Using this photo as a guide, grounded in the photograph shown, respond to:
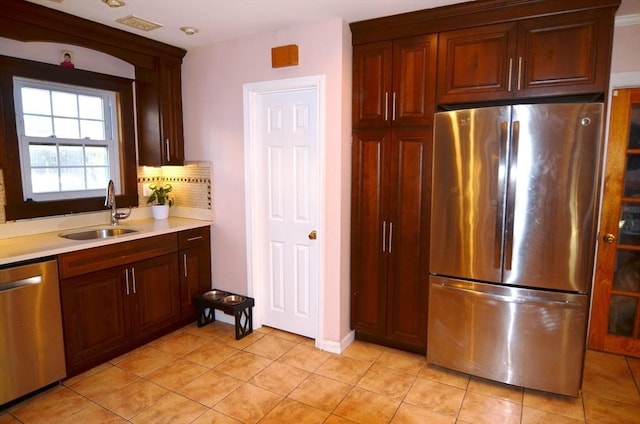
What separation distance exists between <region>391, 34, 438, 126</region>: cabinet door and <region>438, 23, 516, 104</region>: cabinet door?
0.07 m

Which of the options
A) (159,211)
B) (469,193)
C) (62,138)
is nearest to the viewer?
(469,193)

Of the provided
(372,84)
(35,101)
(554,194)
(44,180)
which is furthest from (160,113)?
(554,194)

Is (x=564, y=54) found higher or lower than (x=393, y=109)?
higher

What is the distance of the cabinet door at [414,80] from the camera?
8.89ft

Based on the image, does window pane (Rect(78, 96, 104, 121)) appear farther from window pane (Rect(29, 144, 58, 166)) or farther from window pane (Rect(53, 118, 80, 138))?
window pane (Rect(29, 144, 58, 166))

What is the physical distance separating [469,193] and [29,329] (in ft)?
9.63

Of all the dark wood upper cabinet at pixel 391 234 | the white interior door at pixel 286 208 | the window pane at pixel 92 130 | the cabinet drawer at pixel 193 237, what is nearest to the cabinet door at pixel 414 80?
the dark wood upper cabinet at pixel 391 234

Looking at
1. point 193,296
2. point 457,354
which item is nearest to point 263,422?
point 457,354

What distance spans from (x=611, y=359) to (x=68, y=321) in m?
3.99

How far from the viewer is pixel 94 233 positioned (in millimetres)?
3256

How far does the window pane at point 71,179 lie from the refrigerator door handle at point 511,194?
11.1ft

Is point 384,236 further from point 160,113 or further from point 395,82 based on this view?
point 160,113

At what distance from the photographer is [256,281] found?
138 inches

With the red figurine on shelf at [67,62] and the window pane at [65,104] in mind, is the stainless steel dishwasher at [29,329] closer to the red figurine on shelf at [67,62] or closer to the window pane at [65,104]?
the window pane at [65,104]
